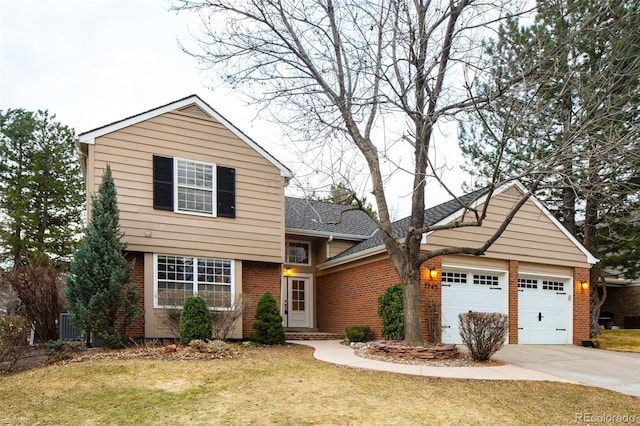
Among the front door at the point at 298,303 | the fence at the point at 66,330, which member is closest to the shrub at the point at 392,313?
the front door at the point at 298,303

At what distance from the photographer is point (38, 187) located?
2339cm

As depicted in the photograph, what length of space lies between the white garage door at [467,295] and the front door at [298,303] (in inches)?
215

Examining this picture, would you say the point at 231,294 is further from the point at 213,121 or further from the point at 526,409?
the point at 526,409

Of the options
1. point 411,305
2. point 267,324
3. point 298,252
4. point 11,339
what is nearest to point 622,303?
point 298,252

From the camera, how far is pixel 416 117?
35.1 feet

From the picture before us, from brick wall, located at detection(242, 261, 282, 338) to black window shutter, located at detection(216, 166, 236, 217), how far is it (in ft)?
5.04

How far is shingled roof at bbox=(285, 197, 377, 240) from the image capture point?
55.8ft

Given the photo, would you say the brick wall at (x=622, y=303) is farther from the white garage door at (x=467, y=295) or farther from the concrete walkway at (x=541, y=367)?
the white garage door at (x=467, y=295)

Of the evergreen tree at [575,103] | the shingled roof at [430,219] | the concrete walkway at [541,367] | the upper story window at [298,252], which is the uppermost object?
the evergreen tree at [575,103]

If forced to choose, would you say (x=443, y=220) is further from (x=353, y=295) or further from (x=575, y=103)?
(x=575, y=103)

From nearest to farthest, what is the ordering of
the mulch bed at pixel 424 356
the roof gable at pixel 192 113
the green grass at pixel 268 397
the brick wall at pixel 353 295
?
1. the green grass at pixel 268 397
2. the mulch bed at pixel 424 356
3. the roof gable at pixel 192 113
4. the brick wall at pixel 353 295

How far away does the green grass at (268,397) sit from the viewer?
6.22 m

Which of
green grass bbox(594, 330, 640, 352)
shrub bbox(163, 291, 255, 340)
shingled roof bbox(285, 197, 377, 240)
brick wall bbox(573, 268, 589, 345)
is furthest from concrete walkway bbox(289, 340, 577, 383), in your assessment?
brick wall bbox(573, 268, 589, 345)
